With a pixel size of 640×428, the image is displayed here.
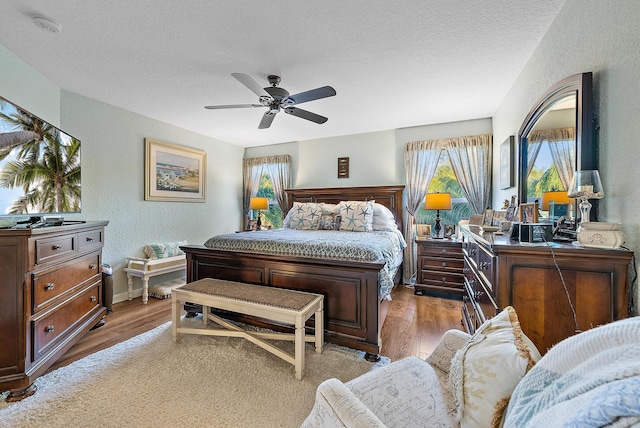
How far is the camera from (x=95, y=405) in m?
1.59

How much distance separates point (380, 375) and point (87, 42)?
121 inches

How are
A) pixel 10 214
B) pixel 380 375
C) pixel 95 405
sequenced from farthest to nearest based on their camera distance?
1. pixel 10 214
2. pixel 95 405
3. pixel 380 375

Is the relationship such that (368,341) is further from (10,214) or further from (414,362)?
(10,214)

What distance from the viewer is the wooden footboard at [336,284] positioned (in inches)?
82.1

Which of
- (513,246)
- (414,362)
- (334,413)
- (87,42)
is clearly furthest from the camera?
(87,42)

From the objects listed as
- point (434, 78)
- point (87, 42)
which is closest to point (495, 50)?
point (434, 78)

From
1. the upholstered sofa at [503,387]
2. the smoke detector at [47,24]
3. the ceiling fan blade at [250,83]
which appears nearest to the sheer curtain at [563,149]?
the upholstered sofa at [503,387]

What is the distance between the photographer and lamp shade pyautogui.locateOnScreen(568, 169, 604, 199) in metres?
1.33

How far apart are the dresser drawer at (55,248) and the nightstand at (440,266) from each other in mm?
3742

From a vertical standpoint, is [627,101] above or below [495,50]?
below

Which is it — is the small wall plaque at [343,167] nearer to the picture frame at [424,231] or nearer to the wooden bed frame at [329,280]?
the picture frame at [424,231]

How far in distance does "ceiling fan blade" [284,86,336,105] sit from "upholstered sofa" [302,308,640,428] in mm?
2027

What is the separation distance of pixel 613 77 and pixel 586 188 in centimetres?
57

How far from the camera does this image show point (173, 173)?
4.10 metres
